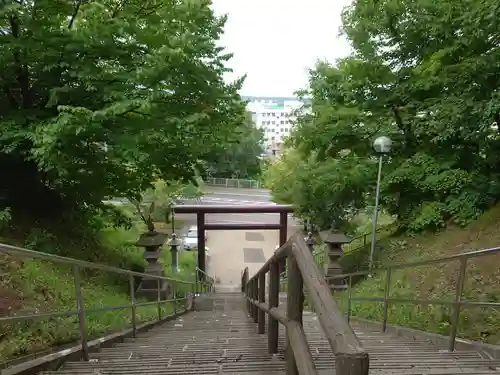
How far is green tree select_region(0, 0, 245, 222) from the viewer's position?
18.1ft

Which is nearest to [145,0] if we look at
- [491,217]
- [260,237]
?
[491,217]

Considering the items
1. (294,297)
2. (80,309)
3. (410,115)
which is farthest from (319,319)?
(410,115)

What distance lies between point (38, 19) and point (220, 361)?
217 inches

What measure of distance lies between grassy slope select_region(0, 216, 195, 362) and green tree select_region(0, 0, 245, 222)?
5.23 ft

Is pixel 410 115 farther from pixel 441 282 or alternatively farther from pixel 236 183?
pixel 236 183

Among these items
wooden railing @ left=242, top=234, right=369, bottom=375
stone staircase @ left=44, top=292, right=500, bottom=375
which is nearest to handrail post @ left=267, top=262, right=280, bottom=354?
stone staircase @ left=44, top=292, right=500, bottom=375

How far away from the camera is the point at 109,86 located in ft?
19.7

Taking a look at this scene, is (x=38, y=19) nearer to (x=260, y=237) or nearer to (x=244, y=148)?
(x=260, y=237)

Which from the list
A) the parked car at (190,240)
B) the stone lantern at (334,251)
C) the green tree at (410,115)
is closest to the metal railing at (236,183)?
the parked car at (190,240)

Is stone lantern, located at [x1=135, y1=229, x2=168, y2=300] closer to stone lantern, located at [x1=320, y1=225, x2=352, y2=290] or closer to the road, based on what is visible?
stone lantern, located at [x1=320, y1=225, x2=352, y2=290]

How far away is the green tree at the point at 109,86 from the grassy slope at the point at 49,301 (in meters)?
1.59

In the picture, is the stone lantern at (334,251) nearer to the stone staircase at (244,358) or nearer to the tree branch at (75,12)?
the stone staircase at (244,358)

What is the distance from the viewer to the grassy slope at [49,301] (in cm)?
412

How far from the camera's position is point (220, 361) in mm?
2738
